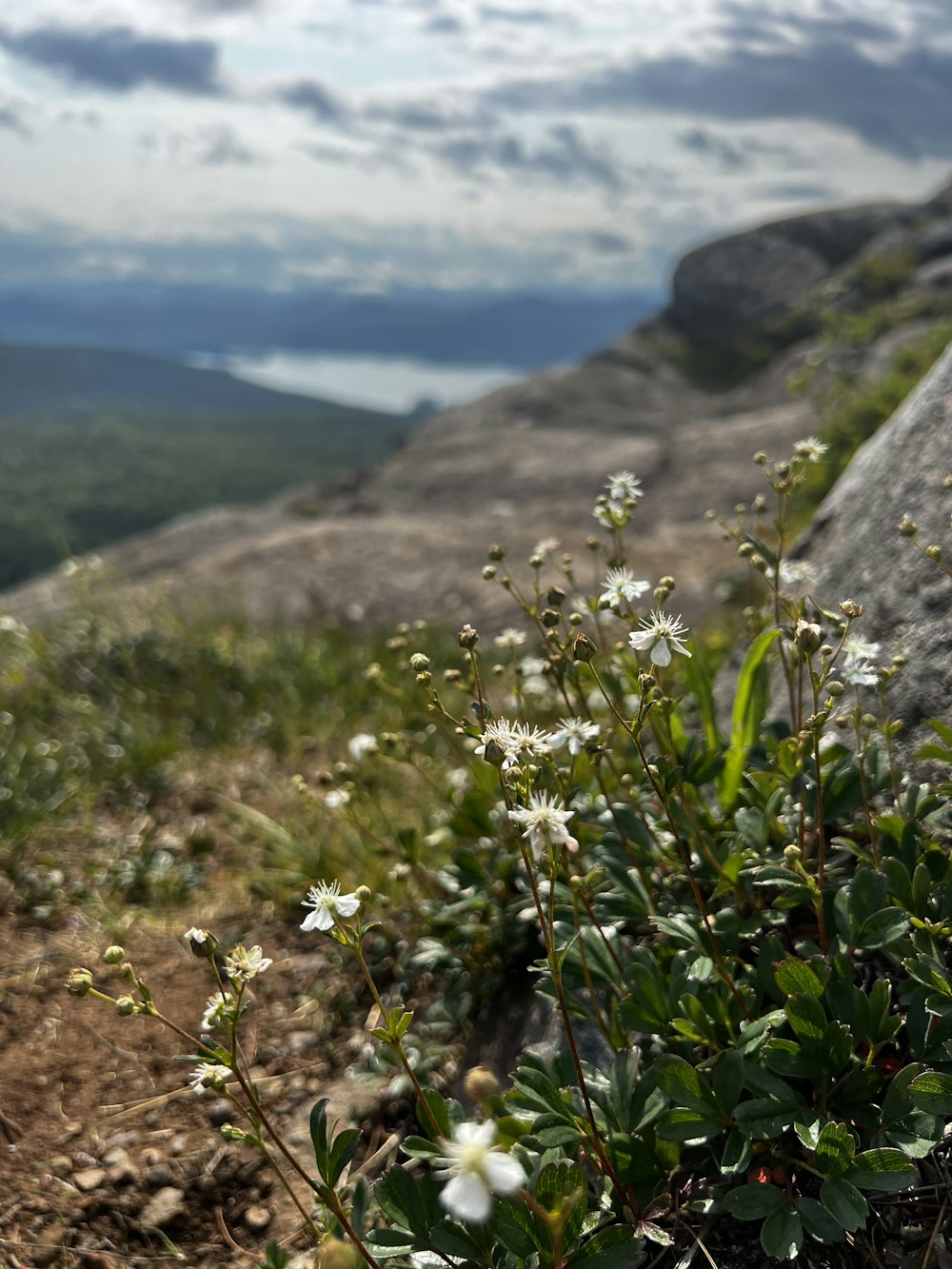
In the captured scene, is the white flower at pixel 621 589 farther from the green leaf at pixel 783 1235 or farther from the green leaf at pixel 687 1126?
the green leaf at pixel 783 1235

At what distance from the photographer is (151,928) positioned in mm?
3781

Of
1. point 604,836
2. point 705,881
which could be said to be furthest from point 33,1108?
point 705,881

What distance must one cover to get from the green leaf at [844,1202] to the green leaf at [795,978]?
32cm

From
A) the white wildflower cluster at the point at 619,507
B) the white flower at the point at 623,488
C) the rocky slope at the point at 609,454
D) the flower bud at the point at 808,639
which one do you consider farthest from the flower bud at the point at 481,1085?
the rocky slope at the point at 609,454

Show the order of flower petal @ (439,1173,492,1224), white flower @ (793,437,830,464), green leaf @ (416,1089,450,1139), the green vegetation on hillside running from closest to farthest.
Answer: flower petal @ (439,1173,492,1224)
green leaf @ (416,1089,450,1139)
white flower @ (793,437,830,464)
the green vegetation on hillside

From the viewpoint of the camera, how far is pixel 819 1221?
5.56 feet

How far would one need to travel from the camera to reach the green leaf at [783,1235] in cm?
166

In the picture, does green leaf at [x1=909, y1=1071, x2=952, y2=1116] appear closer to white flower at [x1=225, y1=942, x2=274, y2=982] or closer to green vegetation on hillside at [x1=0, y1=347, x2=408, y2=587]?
white flower at [x1=225, y1=942, x2=274, y2=982]

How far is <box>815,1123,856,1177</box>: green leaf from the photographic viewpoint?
1.70 meters

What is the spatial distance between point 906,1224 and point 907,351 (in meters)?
8.27

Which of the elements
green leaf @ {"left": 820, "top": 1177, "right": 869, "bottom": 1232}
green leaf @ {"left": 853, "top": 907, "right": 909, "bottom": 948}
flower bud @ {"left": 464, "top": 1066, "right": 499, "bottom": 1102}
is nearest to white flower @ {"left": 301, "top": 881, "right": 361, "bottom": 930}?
flower bud @ {"left": 464, "top": 1066, "right": 499, "bottom": 1102}

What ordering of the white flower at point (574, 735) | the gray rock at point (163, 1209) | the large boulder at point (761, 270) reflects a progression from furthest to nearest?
1. the large boulder at point (761, 270)
2. the gray rock at point (163, 1209)
3. the white flower at point (574, 735)

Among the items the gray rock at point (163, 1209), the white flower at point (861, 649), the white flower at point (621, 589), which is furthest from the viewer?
the gray rock at point (163, 1209)

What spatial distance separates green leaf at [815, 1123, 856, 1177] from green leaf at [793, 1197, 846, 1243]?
59mm
